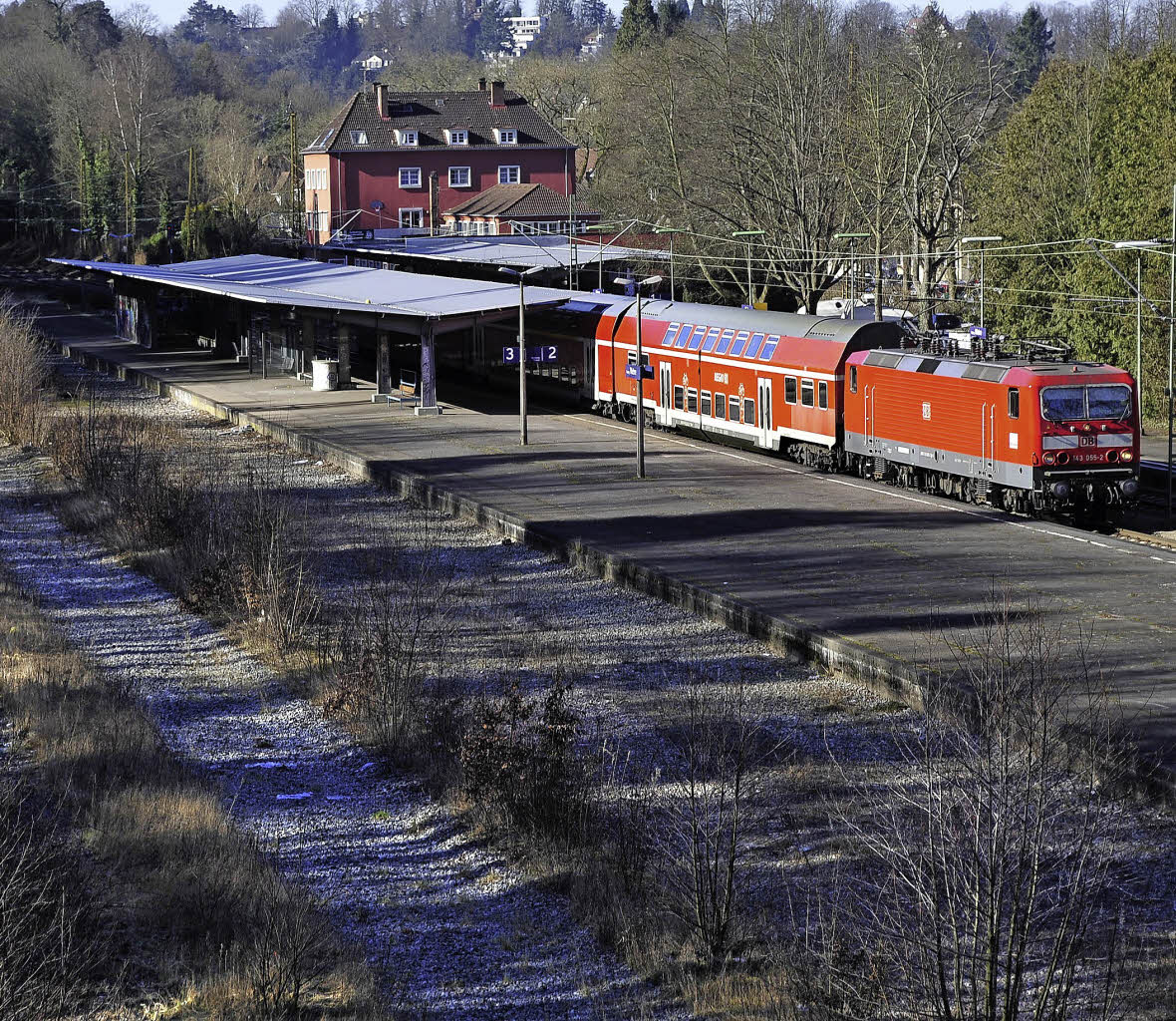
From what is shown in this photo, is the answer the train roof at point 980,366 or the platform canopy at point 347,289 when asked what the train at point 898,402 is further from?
the platform canopy at point 347,289

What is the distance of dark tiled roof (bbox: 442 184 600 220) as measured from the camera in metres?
85.9

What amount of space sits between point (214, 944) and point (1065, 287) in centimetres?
3914

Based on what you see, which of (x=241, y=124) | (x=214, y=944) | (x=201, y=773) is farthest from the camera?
(x=241, y=124)

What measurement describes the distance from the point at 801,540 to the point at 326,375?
28.0m

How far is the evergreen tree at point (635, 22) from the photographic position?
127562 millimetres

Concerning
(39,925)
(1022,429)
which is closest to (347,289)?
(1022,429)

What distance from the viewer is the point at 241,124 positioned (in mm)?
129750

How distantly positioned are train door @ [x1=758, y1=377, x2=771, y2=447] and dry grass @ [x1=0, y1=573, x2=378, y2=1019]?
757 inches

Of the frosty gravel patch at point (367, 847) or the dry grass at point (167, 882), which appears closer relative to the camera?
the dry grass at point (167, 882)

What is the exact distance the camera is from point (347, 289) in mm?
51719

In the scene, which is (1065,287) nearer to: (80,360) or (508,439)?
(508,439)

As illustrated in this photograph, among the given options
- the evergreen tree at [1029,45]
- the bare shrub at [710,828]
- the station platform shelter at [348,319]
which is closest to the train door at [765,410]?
the station platform shelter at [348,319]

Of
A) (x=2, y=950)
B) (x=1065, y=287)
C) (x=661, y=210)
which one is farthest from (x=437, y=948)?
(x=661, y=210)

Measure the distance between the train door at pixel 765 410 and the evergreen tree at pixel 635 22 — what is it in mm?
97528
